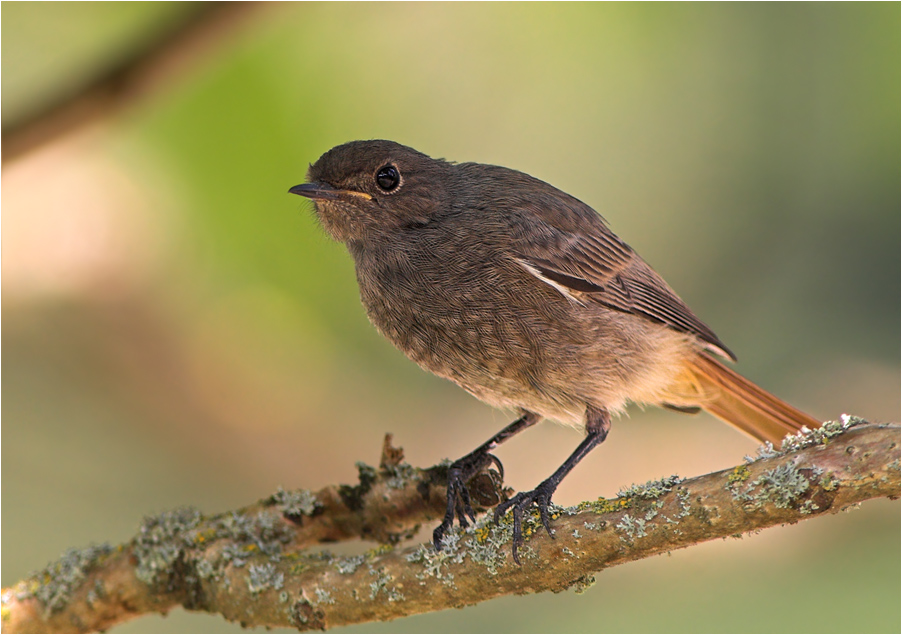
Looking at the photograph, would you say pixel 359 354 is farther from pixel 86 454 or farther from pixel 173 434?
pixel 86 454

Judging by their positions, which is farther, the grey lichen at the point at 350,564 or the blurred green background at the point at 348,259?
the blurred green background at the point at 348,259

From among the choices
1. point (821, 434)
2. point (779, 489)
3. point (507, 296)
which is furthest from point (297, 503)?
point (821, 434)

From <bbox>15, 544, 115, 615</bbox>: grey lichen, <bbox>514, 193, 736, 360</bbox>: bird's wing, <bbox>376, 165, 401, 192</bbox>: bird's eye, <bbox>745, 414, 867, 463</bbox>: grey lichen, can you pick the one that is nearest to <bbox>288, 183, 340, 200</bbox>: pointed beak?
<bbox>376, 165, 401, 192</bbox>: bird's eye

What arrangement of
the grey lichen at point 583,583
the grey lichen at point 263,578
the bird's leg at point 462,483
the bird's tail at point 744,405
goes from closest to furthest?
the grey lichen at point 583,583
the grey lichen at point 263,578
the bird's leg at point 462,483
the bird's tail at point 744,405

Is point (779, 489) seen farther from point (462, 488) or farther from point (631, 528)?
point (462, 488)

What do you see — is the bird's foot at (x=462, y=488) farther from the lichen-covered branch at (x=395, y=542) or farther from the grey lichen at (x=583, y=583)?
the grey lichen at (x=583, y=583)

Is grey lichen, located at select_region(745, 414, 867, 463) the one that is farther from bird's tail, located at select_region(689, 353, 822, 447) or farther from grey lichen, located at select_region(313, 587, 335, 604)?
bird's tail, located at select_region(689, 353, 822, 447)

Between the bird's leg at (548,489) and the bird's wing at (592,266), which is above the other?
the bird's wing at (592,266)

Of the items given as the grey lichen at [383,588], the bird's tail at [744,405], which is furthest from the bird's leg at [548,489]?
the bird's tail at [744,405]
